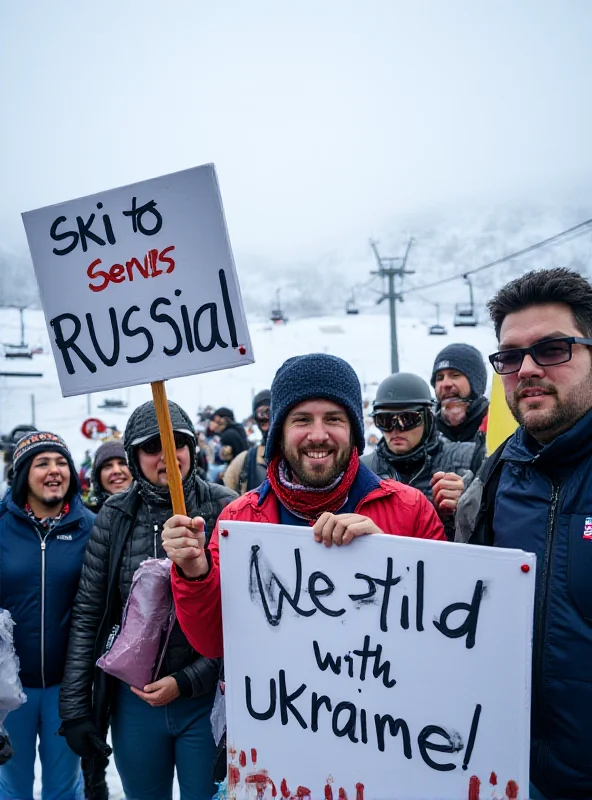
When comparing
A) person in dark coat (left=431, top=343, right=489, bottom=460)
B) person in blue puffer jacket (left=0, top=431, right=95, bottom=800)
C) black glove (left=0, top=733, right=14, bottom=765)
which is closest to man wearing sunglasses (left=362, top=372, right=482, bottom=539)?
person in dark coat (left=431, top=343, right=489, bottom=460)

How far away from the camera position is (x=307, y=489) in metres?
1.78

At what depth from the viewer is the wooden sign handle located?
1719 millimetres

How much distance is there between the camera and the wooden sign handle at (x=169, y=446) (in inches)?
67.7

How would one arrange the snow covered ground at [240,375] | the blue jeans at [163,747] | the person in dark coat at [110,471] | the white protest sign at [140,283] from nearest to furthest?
the white protest sign at [140,283] < the blue jeans at [163,747] < the person in dark coat at [110,471] < the snow covered ground at [240,375]

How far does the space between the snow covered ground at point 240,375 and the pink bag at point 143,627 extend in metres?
23.1

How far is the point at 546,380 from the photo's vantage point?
1550mm

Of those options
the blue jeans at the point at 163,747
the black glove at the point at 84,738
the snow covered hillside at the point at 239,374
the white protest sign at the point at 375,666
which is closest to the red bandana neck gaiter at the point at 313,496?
the white protest sign at the point at 375,666

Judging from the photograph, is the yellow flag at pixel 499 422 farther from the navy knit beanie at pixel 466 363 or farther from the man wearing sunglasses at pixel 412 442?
the navy knit beanie at pixel 466 363

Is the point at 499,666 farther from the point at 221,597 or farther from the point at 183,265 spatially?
the point at 183,265

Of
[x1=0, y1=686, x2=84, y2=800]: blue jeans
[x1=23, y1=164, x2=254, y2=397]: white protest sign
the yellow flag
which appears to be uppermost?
[x1=23, y1=164, x2=254, y2=397]: white protest sign

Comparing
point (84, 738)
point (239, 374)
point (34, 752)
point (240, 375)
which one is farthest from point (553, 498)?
point (239, 374)

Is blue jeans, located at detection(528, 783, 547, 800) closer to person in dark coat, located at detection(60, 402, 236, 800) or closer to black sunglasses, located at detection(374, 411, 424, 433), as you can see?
person in dark coat, located at detection(60, 402, 236, 800)

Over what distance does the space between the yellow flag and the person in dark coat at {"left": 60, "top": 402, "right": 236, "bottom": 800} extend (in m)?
1.56

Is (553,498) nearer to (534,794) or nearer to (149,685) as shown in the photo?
(534,794)
